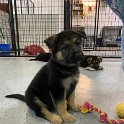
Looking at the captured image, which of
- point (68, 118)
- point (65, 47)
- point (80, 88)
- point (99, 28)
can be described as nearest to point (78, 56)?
point (65, 47)

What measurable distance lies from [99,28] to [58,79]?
213 cm

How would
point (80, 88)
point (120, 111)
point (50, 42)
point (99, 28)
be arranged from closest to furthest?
point (50, 42)
point (120, 111)
point (80, 88)
point (99, 28)

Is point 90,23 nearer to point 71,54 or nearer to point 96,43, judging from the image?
point 96,43

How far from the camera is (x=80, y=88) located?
77.3 inches

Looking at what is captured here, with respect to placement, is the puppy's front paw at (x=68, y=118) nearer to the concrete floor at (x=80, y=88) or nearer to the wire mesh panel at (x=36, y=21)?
the concrete floor at (x=80, y=88)

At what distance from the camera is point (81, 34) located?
4.72ft

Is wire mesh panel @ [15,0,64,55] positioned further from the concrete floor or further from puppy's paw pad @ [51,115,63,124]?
puppy's paw pad @ [51,115,63,124]

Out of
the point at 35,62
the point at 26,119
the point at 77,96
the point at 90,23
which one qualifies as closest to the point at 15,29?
the point at 35,62

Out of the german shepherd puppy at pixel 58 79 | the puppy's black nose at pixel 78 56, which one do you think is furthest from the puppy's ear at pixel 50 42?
the puppy's black nose at pixel 78 56

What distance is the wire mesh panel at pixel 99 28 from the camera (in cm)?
322

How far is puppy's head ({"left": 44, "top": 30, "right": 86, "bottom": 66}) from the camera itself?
1.33 metres

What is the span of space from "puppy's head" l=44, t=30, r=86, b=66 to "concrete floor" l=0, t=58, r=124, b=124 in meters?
0.41

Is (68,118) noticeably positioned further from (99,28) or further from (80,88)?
(99,28)

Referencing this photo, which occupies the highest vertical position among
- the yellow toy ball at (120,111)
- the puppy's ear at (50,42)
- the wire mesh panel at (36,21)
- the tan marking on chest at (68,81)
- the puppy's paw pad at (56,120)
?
the wire mesh panel at (36,21)
